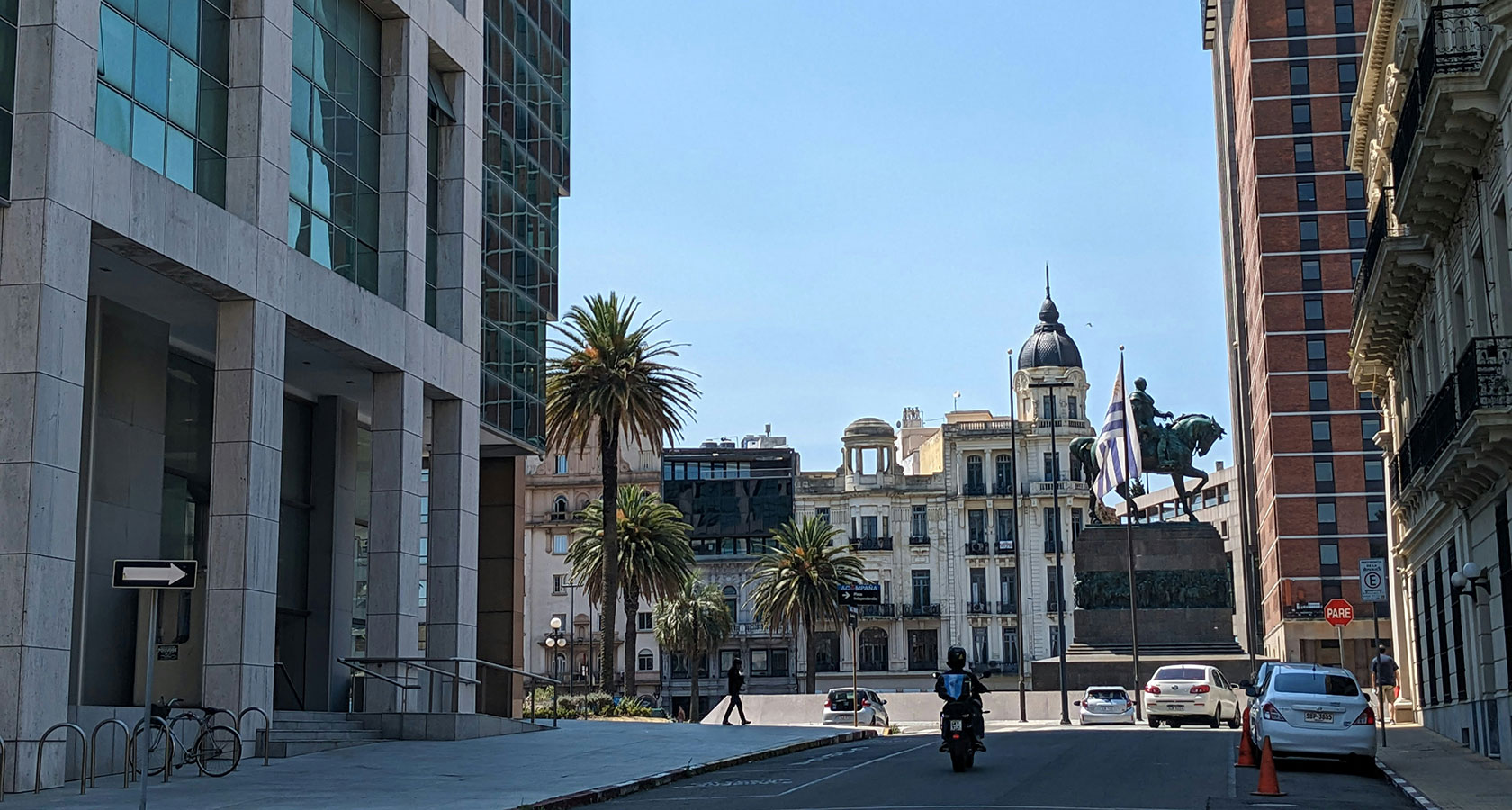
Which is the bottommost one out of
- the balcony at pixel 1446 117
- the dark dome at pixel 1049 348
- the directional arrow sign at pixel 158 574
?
the directional arrow sign at pixel 158 574

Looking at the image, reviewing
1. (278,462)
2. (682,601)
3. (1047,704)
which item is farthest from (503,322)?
(682,601)

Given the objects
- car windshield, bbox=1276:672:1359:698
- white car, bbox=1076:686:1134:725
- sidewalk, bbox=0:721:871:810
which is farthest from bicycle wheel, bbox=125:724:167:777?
white car, bbox=1076:686:1134:725

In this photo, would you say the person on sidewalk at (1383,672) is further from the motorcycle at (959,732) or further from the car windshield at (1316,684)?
the motorcycle at (959,732)

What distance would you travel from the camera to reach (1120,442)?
2366 inches

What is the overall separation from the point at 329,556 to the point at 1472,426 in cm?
2469

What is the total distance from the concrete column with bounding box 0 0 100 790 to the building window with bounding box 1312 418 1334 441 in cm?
8453

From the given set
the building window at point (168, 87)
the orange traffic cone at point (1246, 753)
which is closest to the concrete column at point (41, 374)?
the building window at point (168, 87)

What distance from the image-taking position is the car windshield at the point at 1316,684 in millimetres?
24156

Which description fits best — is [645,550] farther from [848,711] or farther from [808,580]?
[848,711]

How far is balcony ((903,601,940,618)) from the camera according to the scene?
387ft

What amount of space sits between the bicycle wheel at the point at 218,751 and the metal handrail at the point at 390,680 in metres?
4.54

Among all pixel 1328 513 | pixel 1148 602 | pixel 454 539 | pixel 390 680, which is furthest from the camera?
pixel 1328 513

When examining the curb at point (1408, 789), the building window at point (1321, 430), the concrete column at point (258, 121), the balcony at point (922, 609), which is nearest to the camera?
the curb at point (1408, 789)

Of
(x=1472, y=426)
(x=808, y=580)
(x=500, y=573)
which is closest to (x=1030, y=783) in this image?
(x=1472, y=426)
